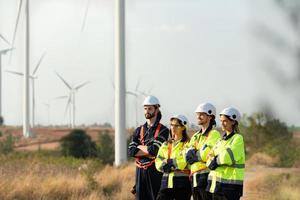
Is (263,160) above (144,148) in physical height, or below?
below

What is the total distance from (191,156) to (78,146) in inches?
1152

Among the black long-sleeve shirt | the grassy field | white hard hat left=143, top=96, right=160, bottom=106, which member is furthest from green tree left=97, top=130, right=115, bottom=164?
white hard hat left=143, top=96, right=160, bottom=106

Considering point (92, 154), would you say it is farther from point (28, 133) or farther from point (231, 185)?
point (231, 185)

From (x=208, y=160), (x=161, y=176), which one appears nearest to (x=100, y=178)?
(x=161, y=176)

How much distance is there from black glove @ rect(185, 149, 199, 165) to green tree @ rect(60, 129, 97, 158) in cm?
2676

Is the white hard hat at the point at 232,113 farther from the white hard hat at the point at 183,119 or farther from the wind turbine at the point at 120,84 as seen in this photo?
the wind turbine at the point at 120,84

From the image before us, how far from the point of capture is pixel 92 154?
34.7 m

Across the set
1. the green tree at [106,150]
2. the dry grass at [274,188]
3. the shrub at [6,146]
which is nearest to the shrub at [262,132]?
the green tree at [106,150]

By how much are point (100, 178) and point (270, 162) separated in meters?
19.1

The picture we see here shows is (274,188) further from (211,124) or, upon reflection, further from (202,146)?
(202,146)

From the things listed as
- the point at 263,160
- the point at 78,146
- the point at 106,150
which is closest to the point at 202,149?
the point at 106,150

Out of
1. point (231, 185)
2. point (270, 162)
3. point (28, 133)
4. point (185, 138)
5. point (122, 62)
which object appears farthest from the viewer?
point (28, 133)

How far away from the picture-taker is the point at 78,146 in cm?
3716

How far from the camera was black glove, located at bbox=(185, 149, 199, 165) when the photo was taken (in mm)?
8289
